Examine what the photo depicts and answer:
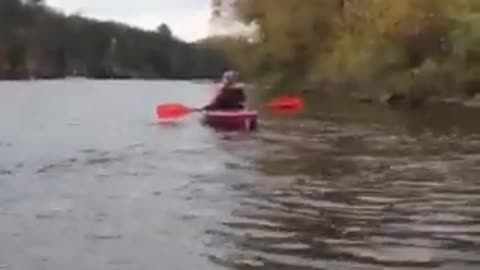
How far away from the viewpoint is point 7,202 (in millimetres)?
18281

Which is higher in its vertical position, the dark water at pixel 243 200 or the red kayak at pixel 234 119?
the red kayak at pixel 234 119

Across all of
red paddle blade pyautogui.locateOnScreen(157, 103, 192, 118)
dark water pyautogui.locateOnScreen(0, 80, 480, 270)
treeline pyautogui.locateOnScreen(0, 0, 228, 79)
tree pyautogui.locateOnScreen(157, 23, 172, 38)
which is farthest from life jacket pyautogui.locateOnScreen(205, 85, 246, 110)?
tree pyautogui.locateOnScreen(157, 23, 172, 38)

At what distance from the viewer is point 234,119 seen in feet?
107

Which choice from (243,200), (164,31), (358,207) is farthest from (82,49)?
(358,207)

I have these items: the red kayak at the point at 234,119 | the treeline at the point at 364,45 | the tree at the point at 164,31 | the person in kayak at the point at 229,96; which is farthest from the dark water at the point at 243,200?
the tree at the point at 164,31

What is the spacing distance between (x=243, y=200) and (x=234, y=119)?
1466 cm

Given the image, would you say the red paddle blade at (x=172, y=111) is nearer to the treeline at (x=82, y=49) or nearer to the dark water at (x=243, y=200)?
the dark water at (x=243, y=200)

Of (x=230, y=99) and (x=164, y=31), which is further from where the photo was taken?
(x=164, y=31)

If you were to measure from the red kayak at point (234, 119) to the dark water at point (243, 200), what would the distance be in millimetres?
732

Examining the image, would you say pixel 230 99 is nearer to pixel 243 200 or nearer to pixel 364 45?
pixel 243 200

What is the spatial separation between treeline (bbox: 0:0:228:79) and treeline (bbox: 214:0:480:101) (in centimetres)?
8039

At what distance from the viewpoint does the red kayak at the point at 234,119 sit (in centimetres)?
3266

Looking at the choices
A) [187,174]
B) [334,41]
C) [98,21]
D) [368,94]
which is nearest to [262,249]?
[187,174]

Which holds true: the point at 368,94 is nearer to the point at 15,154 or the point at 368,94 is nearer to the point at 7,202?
the point at 15,154
